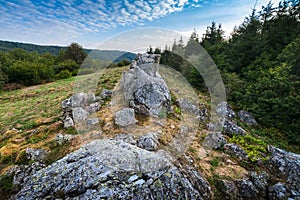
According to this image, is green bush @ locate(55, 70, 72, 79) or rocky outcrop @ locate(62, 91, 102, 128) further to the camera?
green bush @ locate(55, 70, 72, 79)

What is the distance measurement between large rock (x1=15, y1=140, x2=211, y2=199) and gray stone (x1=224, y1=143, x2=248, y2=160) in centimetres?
312

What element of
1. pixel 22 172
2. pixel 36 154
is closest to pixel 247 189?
pixel 22 172

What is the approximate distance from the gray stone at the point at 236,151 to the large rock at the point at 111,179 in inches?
123

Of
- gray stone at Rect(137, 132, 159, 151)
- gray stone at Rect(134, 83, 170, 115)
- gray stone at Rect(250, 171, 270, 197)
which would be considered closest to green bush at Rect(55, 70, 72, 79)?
gray stone at Rect(134, 83, 170, 115)

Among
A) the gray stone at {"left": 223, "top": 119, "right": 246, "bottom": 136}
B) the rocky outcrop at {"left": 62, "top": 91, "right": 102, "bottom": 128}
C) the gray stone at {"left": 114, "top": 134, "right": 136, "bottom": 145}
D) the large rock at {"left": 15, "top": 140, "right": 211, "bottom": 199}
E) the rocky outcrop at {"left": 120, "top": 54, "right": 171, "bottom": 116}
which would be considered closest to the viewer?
the large rock at {"left": 15, "top": 140, "right": 211, "bottom": 199}

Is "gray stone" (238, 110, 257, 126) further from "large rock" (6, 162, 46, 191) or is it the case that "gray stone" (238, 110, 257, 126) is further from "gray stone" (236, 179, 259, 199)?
"large rock" (6, 162, 46, 191)

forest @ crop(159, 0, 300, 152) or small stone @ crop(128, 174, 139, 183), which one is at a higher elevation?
forest @ crop(159, 0, 300, 152)

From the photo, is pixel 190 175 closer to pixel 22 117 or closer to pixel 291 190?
pixel 291 190

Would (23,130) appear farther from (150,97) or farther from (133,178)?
(133,178)

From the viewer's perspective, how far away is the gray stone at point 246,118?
11834 millimetres

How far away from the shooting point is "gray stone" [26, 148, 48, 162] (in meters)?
5.77

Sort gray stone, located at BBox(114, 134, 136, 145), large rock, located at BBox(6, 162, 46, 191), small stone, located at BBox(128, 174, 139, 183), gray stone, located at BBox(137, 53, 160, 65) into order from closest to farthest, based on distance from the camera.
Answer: small stone, located at BBox(128, 174, 139, 183) < large rock, located at BBox(6, 162, 46, 191) < gray stone, located at BBox(114, 134, 136, 145) < gray stone, located at BBox(137, 53, 160, 65)

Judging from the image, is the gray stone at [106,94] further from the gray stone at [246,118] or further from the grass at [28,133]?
the gray stone at [246,118]

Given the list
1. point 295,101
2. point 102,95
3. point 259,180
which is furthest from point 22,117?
point 295,101
